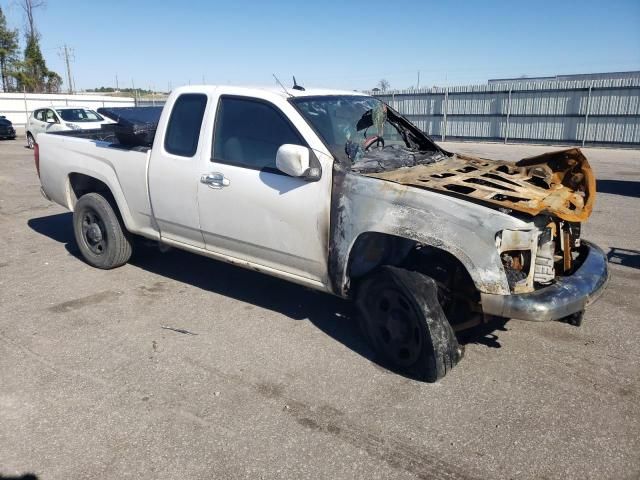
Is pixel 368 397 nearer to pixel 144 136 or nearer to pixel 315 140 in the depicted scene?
pixel 315 140

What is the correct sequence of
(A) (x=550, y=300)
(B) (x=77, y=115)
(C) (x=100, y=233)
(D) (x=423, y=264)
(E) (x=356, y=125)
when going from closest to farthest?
(A) (x=550, y=300) → (D) (x=423, y=264) → (E) (x=356, y=125) → (C) (x=100, y=233) → (B) (x=77, y=115)

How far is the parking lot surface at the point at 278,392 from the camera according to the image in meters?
2.80

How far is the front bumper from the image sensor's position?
3.22 m

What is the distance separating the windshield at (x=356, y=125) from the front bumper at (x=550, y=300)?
146 centimetres

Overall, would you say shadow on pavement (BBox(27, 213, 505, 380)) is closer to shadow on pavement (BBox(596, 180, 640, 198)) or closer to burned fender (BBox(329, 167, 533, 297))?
burned fender (BBox(329, 167, 533, 297))

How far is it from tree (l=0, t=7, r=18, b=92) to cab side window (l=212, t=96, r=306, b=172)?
50.9 m

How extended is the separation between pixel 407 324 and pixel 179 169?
238 centimetres

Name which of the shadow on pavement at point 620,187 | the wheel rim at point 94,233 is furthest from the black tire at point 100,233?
the shadow on pavement at point 620,187

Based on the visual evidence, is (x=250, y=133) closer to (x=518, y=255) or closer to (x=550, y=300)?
(x=518, y=255)

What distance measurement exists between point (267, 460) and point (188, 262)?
3.69m

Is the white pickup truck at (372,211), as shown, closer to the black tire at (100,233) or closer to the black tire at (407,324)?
the black tire at (407,324)

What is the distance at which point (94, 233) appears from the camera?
5.75m

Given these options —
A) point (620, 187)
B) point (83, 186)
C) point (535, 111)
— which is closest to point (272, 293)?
point (83, 186)

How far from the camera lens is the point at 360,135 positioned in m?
4.34
